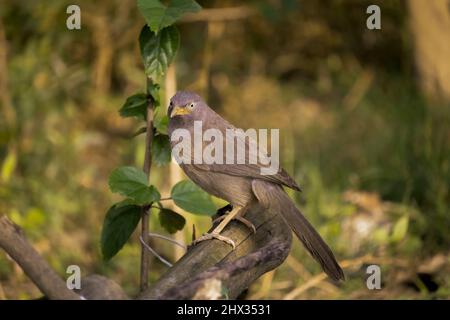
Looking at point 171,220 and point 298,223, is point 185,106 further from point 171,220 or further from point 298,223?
point 298,223

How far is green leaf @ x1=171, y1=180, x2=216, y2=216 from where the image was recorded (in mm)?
3639

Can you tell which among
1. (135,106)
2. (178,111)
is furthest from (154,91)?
(178,111)

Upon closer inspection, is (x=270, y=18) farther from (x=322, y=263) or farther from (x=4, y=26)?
(x=322, y=263)

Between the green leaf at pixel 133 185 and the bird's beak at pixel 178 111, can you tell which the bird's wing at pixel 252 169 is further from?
the green leaf at pixel 133 185

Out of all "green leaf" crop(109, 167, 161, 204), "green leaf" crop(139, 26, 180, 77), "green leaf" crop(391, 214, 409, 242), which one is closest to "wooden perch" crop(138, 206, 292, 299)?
"green leaf" crop(109, 167, 161, 204)

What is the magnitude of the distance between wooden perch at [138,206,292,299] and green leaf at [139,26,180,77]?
0.84 m

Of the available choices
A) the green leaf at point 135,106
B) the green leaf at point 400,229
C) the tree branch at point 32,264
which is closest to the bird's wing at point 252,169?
the green leaf at point 135,106

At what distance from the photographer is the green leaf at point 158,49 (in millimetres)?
3684

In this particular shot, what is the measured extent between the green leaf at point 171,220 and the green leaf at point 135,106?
0.51 m

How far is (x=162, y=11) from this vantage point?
3.54 meters

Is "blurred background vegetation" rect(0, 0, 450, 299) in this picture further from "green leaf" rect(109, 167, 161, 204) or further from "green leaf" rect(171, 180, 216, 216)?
"green leaf" rect(109, 167, 161, 204)

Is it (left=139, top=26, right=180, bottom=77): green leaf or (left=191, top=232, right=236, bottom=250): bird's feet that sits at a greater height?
(left=139, top=26, right=180, bottom=77): green leaf

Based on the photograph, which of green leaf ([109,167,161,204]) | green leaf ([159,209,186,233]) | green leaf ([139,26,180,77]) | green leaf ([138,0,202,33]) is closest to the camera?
green leaf ([138,0,202,33])

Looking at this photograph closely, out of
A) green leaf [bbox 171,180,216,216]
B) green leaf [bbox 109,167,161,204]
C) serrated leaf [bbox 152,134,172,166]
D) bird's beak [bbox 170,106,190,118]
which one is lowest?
green leaf [bbox 171,180,216,216]
